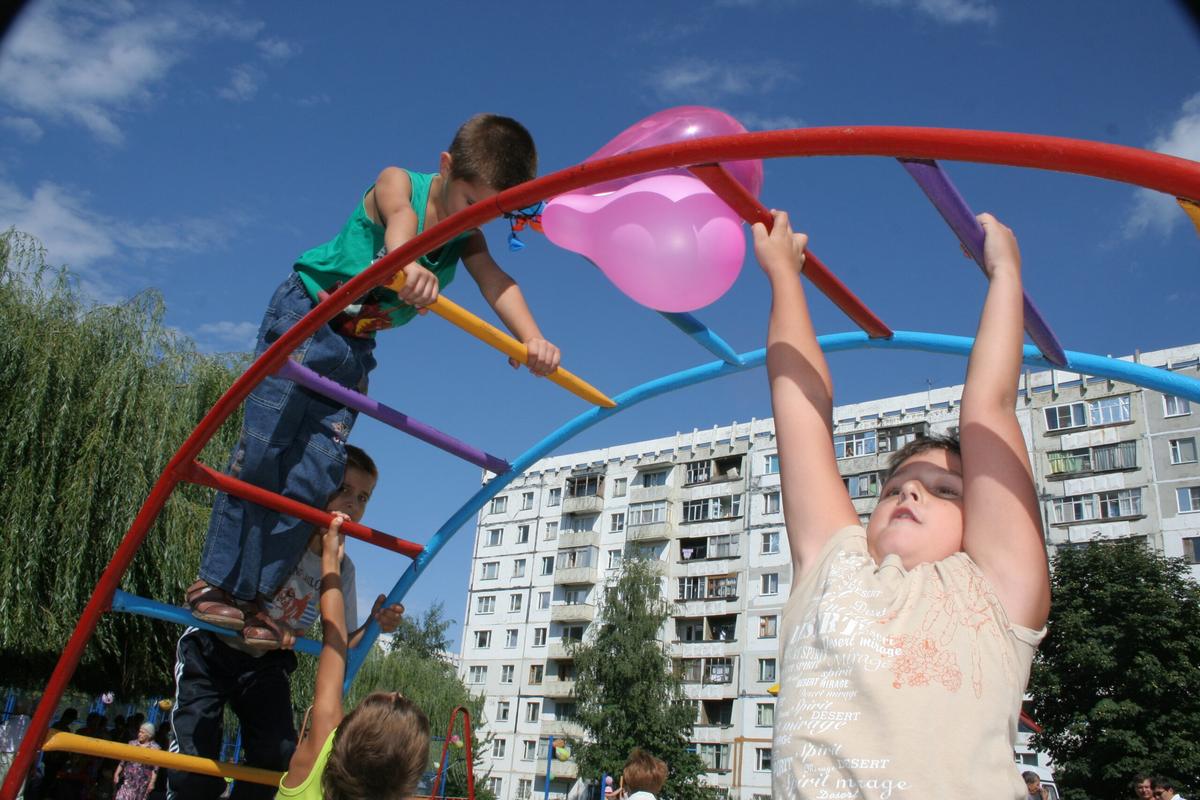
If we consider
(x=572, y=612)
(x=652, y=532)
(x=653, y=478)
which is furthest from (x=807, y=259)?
(x=572, y=612)

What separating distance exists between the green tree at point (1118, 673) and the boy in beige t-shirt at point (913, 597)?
23283mm

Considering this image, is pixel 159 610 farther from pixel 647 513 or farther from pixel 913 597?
pixel 647 513

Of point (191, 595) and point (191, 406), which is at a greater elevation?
point (191, 406)

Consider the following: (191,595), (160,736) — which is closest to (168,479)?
(191,595)

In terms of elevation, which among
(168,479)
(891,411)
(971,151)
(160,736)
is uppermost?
(891,411)

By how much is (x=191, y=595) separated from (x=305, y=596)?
42 cm

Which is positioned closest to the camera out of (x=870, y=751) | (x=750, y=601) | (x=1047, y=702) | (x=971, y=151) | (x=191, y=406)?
(x=870, y=751)

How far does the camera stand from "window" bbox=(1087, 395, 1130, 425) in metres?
34.0

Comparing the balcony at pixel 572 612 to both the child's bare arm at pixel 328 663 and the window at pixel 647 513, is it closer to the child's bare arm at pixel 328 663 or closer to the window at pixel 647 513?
the window at pixel 647 513

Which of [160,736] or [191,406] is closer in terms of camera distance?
[191,406]

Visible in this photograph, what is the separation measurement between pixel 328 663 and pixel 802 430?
80.1 inches

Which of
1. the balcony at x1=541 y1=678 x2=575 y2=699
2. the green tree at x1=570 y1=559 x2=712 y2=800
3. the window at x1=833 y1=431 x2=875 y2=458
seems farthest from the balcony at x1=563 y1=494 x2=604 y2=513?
the window at x1=833 y1=431 x2=875 y2=458

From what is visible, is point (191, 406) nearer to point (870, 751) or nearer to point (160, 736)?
point (160, 736)

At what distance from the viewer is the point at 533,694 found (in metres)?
44.8
